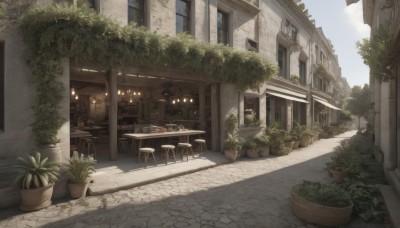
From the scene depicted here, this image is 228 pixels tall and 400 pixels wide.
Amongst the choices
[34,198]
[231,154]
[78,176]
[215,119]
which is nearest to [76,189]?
[78,176]

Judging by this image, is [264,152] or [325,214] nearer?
[325,214]

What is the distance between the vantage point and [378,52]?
18.4 feet

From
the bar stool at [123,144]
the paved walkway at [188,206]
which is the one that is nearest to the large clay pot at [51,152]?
the paved walkway at [188,206]

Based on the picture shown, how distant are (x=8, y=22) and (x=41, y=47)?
0.89 m

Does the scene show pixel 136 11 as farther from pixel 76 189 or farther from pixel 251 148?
pixel 251 148

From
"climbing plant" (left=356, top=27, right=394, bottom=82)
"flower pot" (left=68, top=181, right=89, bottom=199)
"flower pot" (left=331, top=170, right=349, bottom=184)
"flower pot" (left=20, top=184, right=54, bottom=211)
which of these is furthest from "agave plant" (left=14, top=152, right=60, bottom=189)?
"climbing plant" (left=356, top=27, right=394, bottom=82)

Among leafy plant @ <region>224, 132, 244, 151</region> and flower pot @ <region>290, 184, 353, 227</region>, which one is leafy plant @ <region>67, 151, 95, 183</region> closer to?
flower pot @ <region>290, 184, 353, 227</region>

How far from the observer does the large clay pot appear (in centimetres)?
621

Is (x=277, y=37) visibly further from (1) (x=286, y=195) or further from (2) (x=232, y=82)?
(1) (x=286, y=195)

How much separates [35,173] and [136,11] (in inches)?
258

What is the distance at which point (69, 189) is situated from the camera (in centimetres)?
629

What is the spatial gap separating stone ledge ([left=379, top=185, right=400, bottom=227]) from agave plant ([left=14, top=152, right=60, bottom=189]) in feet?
23.4

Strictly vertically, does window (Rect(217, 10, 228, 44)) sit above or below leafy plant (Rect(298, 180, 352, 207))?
above

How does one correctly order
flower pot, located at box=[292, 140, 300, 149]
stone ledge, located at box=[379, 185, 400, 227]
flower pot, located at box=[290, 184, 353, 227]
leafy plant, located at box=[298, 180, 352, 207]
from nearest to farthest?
stone ledge, located at box=[379, 185, 400, 227] → flower pot, located at box=[290, 184, 353, 227] → leafy plant, located at box=[298, 180, 352, 207] → flower pot, located at box=[292, 140, 300, 149]
